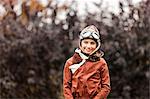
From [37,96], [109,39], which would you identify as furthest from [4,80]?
[109,39]

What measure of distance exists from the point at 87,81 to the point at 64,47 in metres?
8.64

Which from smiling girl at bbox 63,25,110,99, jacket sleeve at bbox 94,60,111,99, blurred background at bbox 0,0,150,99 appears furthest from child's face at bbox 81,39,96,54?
blurred background at bbox 0,0,150,99

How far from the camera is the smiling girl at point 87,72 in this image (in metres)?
5.14

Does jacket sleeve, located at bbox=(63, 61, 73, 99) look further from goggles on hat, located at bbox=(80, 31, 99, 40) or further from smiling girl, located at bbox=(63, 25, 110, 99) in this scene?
goggles on hat, located at bbox=(80, 31, 99, 40)

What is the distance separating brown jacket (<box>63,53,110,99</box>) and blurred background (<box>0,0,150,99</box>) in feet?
26.2

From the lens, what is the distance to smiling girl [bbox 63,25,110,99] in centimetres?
514

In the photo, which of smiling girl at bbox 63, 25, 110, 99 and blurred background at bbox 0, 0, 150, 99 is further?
blurred background at bbox 0, 0, 150, 99

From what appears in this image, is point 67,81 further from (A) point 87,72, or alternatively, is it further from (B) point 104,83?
(B) point 104,83

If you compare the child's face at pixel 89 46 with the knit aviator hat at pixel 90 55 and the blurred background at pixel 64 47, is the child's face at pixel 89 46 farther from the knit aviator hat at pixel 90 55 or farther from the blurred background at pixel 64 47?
the blurred background at pixel 64 47

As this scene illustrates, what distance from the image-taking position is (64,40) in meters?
13.8

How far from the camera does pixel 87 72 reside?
5.16m

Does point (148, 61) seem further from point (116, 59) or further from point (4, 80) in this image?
point (4, 80)

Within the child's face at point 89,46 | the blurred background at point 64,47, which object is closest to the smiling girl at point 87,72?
the child's face at point 89,46

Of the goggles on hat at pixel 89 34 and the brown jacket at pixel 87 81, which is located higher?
the goggles on hat at pixel 89 34
